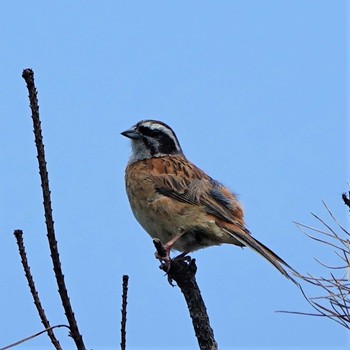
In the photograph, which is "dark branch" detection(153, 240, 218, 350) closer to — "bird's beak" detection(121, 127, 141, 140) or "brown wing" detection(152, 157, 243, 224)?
"brown wing" detection(152, 157, 243, 224)

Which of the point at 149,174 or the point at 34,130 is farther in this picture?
the point at 149,174

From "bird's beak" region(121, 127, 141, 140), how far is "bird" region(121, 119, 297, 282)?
0.27 meters

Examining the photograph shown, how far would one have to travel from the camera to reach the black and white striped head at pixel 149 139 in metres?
7.62

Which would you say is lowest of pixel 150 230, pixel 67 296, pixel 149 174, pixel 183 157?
pixel 67 296

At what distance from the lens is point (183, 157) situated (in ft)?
25.8

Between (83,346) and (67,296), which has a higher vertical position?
(67,296)

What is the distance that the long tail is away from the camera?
211 inches

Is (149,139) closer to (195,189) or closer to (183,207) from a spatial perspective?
(195,189)

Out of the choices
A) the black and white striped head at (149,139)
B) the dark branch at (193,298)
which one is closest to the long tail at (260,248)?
the dark branch at (193,298)

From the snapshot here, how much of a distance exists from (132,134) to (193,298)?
3.69 m

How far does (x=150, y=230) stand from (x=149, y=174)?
745mm

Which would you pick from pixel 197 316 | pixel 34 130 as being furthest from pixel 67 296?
pixel 197 316

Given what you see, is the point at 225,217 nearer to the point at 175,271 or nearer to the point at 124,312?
the point at 175,271

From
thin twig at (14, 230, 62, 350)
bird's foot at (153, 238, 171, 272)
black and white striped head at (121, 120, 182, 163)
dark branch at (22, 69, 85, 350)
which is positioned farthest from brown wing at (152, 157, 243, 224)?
dark branch at (22, 69, 85, 350)
